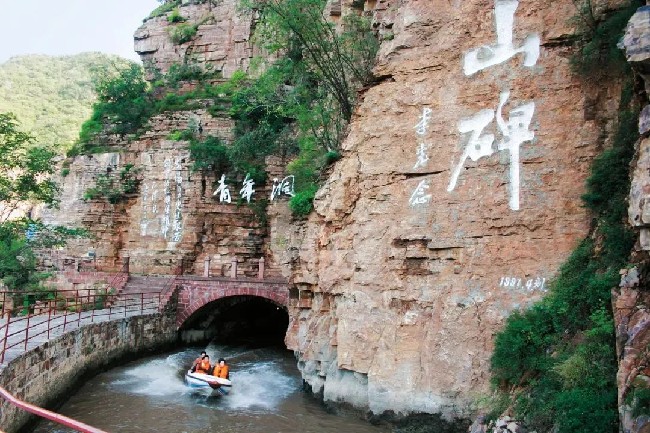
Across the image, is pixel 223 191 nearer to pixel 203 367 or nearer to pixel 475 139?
pixel 203 367

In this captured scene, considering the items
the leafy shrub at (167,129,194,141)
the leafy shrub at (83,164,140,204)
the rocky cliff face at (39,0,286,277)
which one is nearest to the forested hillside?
the rocky cliff face at (39,0,286,277)

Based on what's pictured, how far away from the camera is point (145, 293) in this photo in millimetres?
17672

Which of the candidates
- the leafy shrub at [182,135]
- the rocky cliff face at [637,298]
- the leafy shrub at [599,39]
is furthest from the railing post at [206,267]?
the rocky cliff face at [637,298]

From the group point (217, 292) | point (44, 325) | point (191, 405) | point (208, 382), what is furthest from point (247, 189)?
point (191, 405)

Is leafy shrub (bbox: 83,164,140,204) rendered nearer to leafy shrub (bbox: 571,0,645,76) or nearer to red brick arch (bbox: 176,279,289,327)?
red brick arch (bbox: 176,279,289,327)

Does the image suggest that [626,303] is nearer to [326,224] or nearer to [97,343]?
[326,224]

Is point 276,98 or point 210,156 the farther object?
point 210,156

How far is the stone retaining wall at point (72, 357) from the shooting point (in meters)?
8.66

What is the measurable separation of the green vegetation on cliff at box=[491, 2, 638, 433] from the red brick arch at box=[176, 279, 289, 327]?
10532 mm

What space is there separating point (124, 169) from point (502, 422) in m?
19.1

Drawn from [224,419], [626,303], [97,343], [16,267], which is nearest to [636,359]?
[626,303]

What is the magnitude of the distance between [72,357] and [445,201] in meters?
8.50

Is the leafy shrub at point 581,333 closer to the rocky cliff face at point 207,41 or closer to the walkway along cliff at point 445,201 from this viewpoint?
the walkway along cliff at point 445,201

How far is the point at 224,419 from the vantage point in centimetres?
1069
